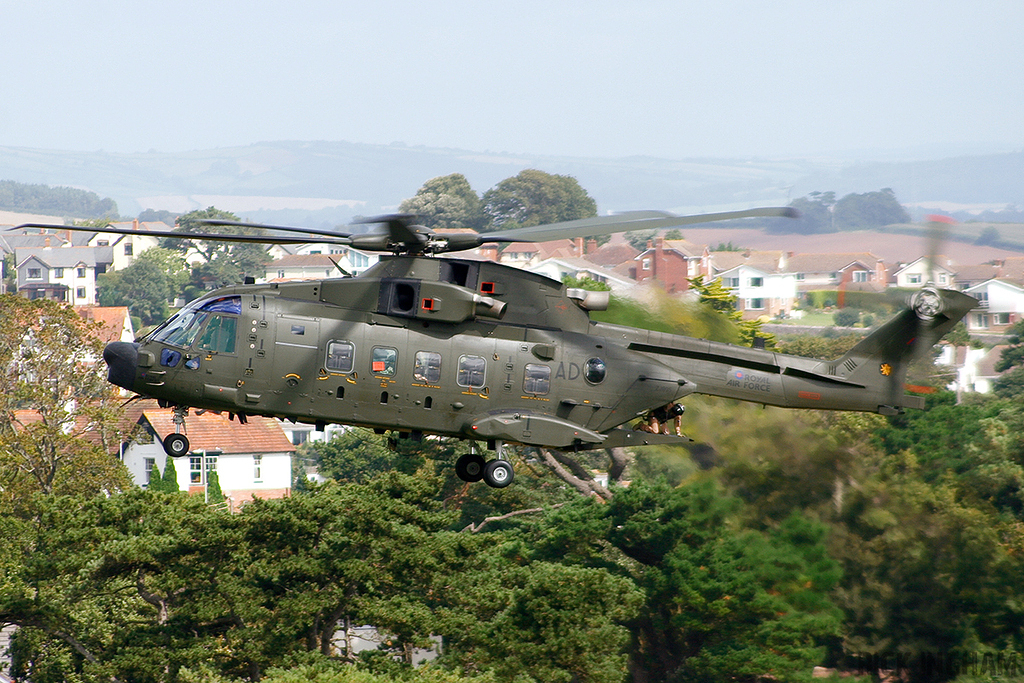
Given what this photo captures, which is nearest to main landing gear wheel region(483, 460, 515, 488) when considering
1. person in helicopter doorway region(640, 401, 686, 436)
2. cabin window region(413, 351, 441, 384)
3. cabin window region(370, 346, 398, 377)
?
cabin window region(413, 351, 441, 384)

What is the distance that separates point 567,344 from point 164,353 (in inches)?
292

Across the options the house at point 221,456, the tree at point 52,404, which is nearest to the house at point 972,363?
the house at point 221,456

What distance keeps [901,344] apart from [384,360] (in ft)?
37.7

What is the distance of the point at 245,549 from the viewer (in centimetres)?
3966

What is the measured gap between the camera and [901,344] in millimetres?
24734

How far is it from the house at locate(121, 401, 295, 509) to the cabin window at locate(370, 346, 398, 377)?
5139 centimetres

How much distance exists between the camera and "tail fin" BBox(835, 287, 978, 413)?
24.4 meters

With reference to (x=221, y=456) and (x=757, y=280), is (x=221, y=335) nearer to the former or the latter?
(x=221, y=456)

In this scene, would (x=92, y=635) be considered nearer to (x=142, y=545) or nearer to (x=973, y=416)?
(x=142, y=545)

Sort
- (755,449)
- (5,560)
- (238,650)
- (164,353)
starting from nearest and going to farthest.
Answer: (164,353) → (755,449) → (238,650) → (5,560)

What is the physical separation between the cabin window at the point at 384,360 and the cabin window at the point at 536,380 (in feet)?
8.06

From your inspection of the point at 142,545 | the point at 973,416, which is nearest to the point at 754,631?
the point at 973,416

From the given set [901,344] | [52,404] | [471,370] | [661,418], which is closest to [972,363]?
[52,404]

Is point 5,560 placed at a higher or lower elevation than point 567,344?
lower
